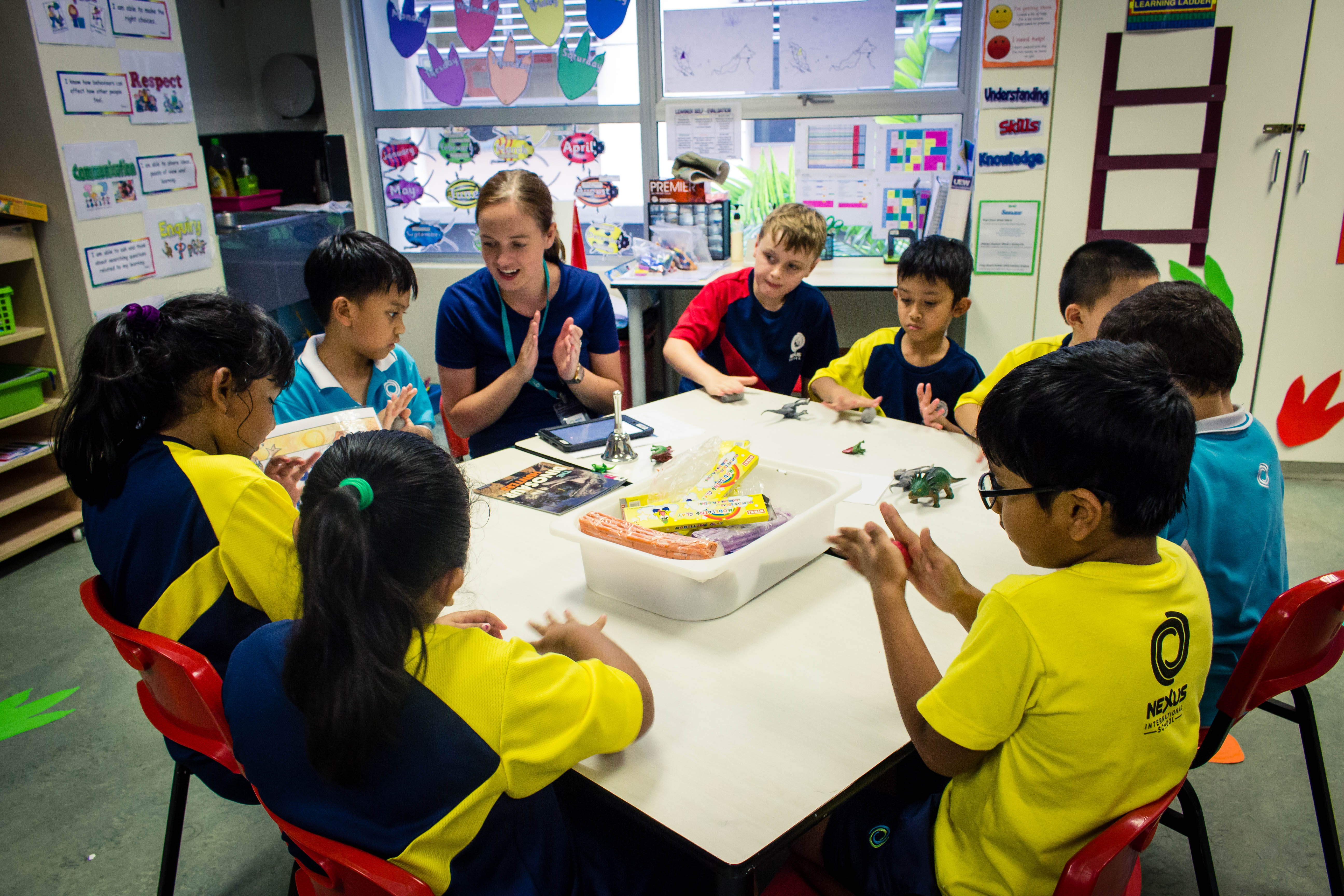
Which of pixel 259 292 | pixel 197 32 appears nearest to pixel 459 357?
pixel 259 292

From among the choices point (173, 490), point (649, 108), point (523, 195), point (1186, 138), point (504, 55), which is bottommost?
point (173, 490)

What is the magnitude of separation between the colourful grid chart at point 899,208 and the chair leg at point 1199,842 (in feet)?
10.1

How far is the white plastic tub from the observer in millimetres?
1299

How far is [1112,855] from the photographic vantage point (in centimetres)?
86

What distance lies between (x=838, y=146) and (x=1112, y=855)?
12.2 feet

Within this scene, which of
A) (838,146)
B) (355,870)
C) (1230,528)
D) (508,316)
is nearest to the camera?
(355,870)

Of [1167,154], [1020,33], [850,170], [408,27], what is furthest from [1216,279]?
[408,27]

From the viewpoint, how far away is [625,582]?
54.0 inches

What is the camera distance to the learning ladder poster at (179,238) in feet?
11.1

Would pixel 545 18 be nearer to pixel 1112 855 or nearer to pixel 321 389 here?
pixel 321 389

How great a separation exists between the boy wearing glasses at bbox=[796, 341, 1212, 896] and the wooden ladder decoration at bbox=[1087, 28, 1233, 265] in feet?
8.46

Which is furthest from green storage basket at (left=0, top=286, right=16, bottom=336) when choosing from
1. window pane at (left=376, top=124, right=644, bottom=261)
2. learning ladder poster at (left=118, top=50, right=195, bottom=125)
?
window pane at (left=376, top=124, right=644, bottom=261)

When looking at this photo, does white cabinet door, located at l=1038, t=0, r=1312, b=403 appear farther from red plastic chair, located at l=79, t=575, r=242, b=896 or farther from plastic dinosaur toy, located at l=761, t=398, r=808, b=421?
red plastic chair, located at l=79, t=575, r=242, b=896

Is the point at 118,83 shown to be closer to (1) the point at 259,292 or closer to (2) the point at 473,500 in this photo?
(1) the point at 259,292
